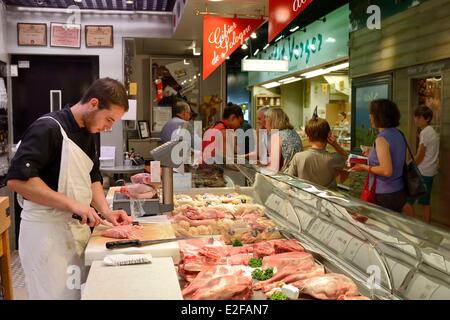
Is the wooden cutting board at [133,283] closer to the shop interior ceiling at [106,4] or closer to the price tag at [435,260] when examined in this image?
the price tag at [435,260]

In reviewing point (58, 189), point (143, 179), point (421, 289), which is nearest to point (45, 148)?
point (58, 189)

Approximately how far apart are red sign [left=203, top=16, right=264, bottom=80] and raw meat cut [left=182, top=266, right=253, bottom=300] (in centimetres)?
404

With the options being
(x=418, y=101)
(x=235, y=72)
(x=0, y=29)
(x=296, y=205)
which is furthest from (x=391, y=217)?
(x=235, y=72)

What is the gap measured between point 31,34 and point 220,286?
644 cm

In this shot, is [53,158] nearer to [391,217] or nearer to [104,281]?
[104,281]

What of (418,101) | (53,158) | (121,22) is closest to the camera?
(53,158)

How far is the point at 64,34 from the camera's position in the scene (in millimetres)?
7340

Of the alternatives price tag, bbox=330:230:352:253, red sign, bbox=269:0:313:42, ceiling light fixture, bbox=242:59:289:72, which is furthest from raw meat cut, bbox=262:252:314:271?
ceiling light fixture, bbox=242:59:289:72

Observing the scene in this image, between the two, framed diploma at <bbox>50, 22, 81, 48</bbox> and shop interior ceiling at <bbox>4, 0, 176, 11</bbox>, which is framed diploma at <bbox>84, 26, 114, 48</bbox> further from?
shop interior ceiling at <bbox>4, 0, 176, 11</bbox>

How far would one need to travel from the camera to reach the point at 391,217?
2.09m

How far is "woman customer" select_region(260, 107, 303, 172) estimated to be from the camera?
549cm

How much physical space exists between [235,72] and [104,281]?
18.0 m

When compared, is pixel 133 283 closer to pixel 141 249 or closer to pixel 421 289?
pixel 141 249

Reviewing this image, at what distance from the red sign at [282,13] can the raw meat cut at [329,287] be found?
6.41 feet
